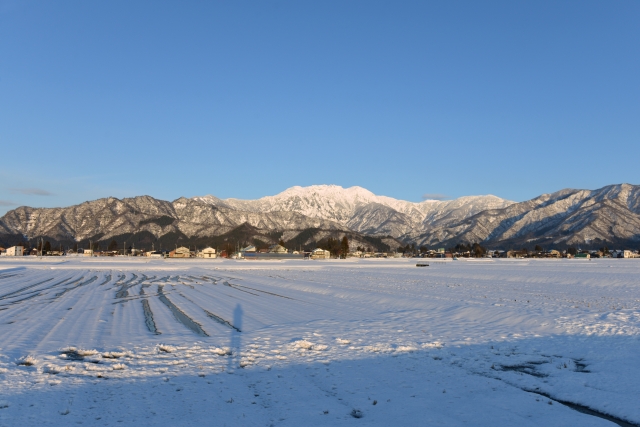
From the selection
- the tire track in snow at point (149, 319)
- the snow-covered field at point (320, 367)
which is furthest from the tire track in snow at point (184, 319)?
the tire track in snow at point (149, 319)

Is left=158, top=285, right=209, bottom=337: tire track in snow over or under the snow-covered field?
under

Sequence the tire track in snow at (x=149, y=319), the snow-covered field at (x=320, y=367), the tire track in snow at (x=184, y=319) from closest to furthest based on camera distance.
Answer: the snow-covered field at (x=320, y=367) → the tire track in snow at (x=184, y=319) → the tire track in snow at (x=149, y=319)

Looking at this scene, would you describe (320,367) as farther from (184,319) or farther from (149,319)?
(149,319)

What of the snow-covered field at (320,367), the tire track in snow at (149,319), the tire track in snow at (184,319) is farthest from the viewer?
the tire track in snow at (149,319)

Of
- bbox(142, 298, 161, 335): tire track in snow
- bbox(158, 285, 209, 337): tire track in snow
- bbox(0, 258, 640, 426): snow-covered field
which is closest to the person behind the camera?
bbox(0, 258, 640, 426): snow-covered field

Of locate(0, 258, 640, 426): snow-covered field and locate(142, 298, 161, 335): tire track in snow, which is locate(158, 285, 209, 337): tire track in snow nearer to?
locate(0, 258, 640, 426): snow-covered field

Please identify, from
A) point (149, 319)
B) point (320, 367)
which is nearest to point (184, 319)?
point (149, 319)

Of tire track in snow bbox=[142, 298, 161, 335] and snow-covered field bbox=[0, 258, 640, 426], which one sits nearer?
snow-covered field bbox=[0, 258, 640, 426]

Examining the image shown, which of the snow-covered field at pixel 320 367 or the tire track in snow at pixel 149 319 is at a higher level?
the snow-covered field at pixel 320 367

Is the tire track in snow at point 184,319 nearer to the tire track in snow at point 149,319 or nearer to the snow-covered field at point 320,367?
the snow-covered field at point 320,367

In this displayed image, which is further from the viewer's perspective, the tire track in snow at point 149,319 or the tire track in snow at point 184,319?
the tire track in snow at point 149,319

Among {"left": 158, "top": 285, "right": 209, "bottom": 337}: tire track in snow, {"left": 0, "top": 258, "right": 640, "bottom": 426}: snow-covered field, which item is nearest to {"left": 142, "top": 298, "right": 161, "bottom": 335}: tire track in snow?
{"left": 0, "top": 258, "right": 640, "bottom": 426}: snow-covered field

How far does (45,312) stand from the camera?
2159 centimetres

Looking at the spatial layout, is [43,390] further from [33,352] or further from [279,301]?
[279,301]
